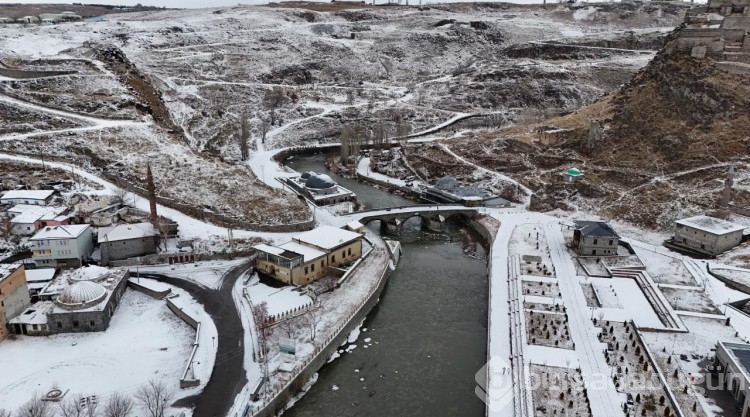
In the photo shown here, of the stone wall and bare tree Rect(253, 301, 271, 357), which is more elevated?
bare tree Rect(253, 301, 271, 357)

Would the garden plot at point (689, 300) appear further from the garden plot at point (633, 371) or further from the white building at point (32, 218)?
the white building at point (32, 218)

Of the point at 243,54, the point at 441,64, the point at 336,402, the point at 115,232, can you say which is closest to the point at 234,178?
the point at 115,232

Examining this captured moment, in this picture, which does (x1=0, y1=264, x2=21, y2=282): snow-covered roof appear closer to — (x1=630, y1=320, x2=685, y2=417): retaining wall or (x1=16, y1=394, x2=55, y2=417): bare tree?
(x1=16, y1=394, x2=55, y2=417): bare tree

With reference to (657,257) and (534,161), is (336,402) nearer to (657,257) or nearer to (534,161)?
(657,257)

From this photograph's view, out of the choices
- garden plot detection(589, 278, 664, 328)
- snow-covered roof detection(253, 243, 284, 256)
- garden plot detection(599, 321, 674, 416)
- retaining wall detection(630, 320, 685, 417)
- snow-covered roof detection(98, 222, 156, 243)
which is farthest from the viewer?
snow-covered roof detection(98, 222, 156, 243)

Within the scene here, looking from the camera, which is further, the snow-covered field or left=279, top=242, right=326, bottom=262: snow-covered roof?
left=279, top=242, right=326, bottom=262: snow-covered roof

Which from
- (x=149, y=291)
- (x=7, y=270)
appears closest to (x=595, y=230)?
(x=149, y=291)

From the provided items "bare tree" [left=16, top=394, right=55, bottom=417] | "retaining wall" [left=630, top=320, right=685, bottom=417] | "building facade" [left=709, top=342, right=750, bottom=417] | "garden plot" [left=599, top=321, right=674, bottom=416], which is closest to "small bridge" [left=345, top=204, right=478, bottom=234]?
"garden plot" [left=599, top=321, right=674, bottom=416]
